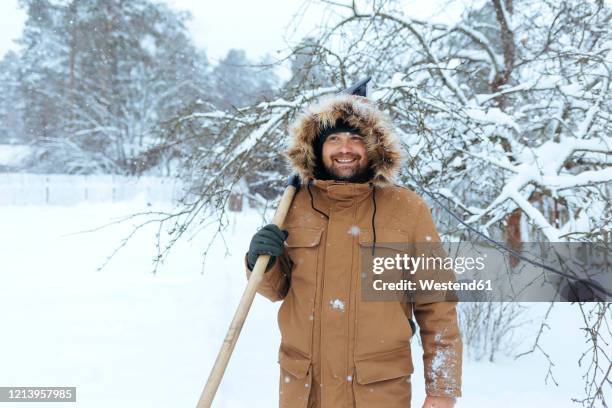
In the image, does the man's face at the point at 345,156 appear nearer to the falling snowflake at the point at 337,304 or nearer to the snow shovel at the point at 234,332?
the snow shovel at the point at 234,332

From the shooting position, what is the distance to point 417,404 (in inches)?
139

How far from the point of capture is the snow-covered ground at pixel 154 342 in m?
3.59

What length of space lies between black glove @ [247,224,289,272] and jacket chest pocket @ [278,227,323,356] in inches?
3.1

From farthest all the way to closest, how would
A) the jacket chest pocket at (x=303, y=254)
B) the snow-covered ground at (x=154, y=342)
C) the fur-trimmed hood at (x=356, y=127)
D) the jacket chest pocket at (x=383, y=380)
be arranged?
1. the snow-covered ground at (x=154, y=342)
2. the fur-trimmed hood at (x=356, y=127)
3. the jacket chest pocket at (x=303, y=254)
4. the jacket chest pocket at (x=383, y=380)

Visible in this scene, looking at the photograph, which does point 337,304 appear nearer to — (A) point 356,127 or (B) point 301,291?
(B) point 301,291

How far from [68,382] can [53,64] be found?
24052 mm

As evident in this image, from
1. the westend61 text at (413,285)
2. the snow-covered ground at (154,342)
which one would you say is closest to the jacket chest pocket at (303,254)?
the westend61 text at (413,285)

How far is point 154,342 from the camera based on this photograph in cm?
458

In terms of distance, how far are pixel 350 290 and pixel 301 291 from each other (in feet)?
0.67

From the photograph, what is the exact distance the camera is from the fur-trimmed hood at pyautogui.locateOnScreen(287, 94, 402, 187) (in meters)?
1.89

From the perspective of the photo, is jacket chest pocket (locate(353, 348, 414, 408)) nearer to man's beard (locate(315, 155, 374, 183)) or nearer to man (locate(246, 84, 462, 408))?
man (locate(246, 84, 462, 408))

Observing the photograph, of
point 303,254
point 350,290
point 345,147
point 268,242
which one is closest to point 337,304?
point 350,290

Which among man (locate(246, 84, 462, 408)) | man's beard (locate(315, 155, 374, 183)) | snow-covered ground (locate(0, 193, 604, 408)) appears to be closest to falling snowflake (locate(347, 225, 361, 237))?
Answer: man (locate(246, 84, 462, 408))

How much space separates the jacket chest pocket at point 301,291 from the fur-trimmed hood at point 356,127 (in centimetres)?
30
